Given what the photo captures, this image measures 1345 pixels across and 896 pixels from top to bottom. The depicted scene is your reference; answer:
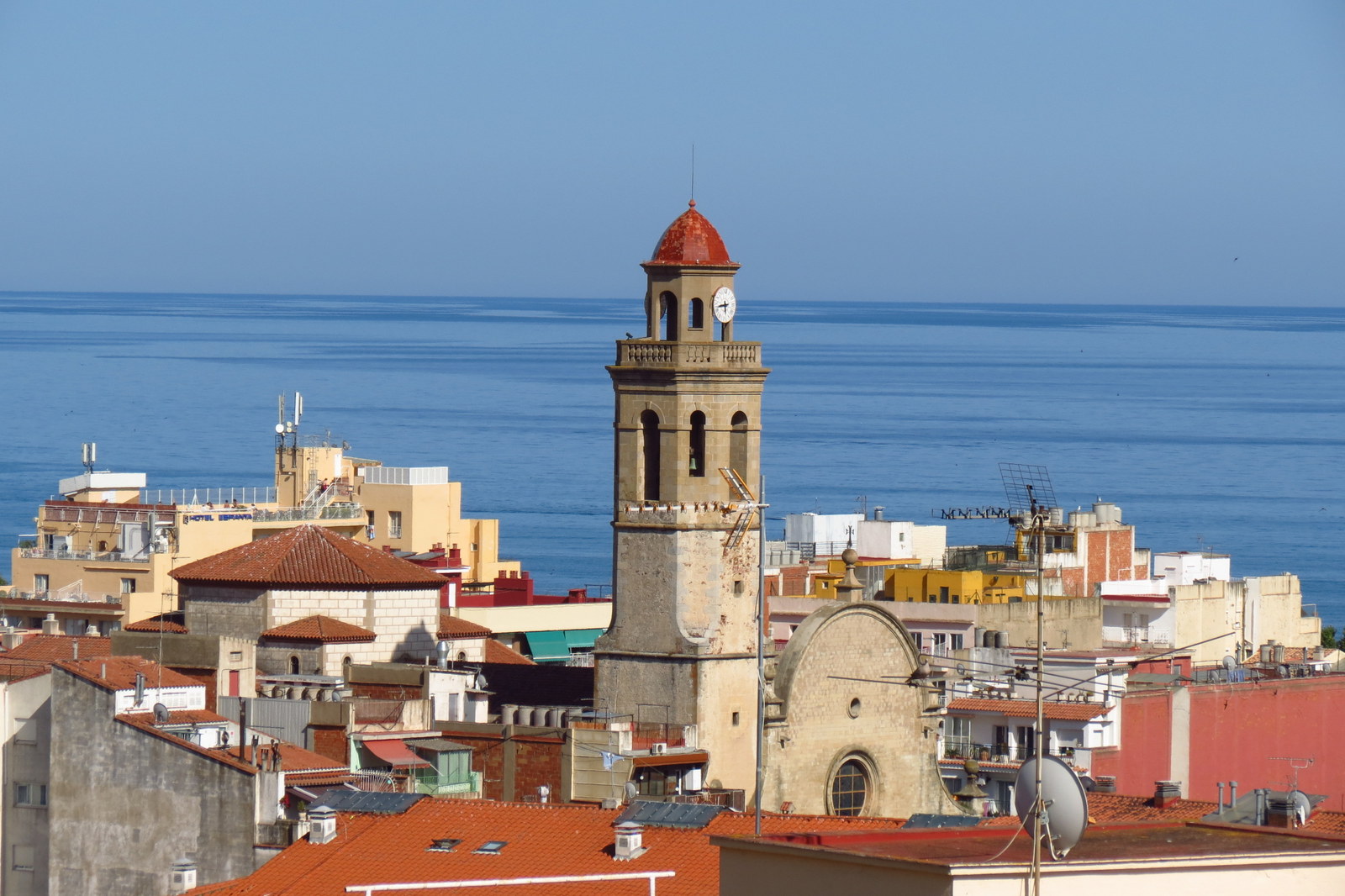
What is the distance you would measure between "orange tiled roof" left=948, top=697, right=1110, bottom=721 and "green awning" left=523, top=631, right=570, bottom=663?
1823 centimetres

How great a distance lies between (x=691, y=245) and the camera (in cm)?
4559

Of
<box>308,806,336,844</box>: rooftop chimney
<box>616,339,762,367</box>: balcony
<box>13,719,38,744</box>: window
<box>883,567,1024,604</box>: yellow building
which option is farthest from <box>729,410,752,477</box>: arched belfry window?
<box>883,567,1024,604</box>: yellow building

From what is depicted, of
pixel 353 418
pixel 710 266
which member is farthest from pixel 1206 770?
pixel 353 418

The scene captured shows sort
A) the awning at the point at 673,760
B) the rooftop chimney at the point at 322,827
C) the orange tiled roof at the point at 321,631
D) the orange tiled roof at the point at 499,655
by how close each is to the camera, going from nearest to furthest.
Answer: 1. the rooftop chimney at the point at 322,827
2. the awning at the point at 673,760
3. the orange tiled roof at the point at 321,631
4. the orange tiled roof at the point at 499,655

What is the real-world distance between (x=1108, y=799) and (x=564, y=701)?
1075cm

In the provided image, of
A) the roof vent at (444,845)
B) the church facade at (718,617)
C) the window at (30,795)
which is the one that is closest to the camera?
the roof vent at (444,845)

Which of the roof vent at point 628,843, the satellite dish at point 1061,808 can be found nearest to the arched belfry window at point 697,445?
the roof vent at point 628,843

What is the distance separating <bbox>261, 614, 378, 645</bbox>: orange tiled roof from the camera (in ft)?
159

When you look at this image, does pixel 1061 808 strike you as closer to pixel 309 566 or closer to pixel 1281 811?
pixel 1281 811

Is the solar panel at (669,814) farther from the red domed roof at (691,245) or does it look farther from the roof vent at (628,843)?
the red domed roof at (691,245)

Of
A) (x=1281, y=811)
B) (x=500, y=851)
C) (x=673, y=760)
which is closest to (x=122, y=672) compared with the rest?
(x=673, y=760)

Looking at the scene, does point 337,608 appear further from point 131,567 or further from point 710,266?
point 131,567

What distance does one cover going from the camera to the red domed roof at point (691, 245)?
45.4 meters

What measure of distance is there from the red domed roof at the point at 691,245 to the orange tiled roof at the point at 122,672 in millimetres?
9599
